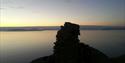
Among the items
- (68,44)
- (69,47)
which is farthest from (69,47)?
(68,44)

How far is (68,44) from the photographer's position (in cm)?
2936

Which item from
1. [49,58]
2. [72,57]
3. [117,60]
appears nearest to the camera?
[72,57]

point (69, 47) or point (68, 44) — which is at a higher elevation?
point (68, 44)

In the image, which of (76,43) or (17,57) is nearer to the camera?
(76,43)

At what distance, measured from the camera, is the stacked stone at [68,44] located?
29203 mm

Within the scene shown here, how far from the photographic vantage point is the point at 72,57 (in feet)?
95.8

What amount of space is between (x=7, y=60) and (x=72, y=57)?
42.0 meters

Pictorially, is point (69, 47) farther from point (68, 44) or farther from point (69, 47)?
point (68, 44)

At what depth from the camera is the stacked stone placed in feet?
95.8

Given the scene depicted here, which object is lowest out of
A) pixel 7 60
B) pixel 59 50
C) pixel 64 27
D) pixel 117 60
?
pixel 7 60

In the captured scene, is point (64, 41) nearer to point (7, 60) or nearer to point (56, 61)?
point (56, 61)

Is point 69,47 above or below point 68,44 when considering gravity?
below

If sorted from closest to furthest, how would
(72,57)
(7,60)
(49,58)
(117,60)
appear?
(72,57) → (49,58) → (117,60) → (7,60)

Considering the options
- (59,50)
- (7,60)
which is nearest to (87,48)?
(59,50)
